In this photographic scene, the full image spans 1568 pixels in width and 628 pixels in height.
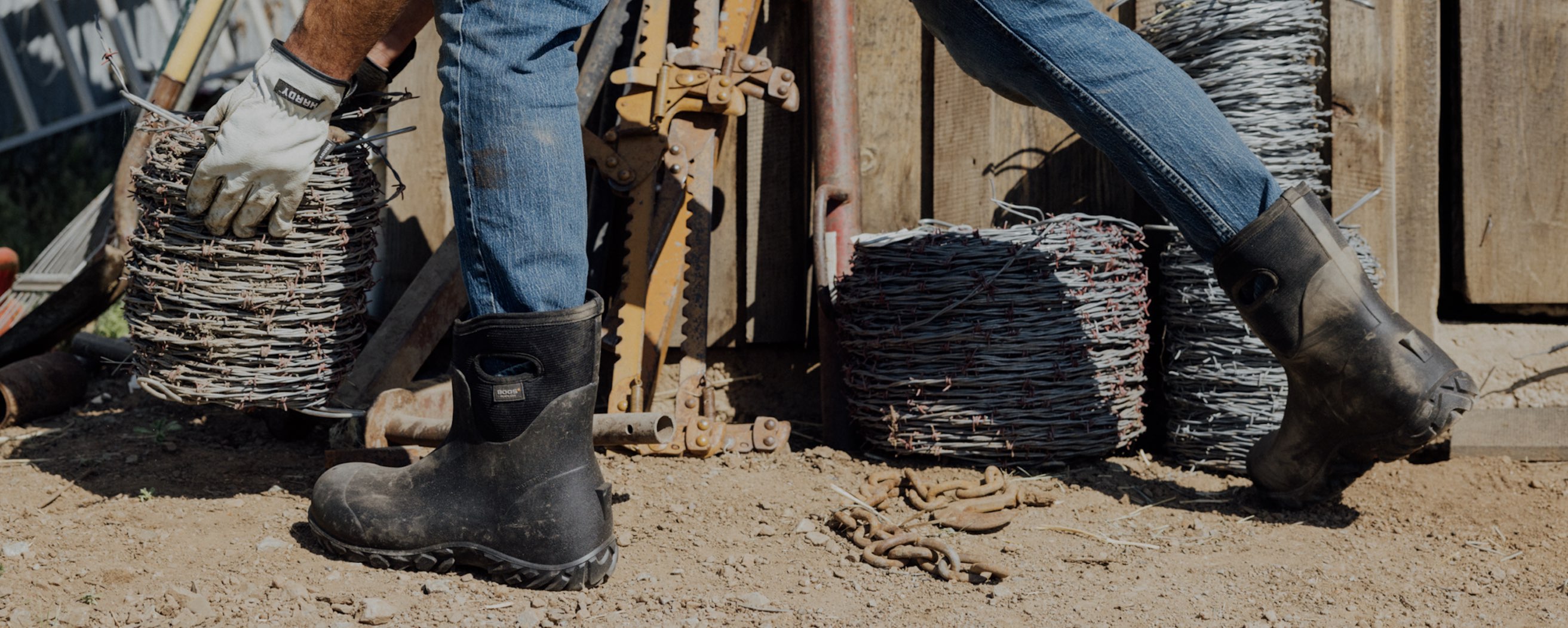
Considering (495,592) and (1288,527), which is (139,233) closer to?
(495,592)

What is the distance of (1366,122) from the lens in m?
2.54

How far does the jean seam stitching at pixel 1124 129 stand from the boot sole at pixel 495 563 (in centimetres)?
103

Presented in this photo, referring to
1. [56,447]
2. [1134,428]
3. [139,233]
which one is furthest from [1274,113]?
[56,447]

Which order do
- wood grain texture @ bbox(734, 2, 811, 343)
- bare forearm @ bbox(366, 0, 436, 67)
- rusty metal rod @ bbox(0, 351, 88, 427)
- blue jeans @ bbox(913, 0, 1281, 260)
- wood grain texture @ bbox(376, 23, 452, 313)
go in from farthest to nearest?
wood grain texture @ bbox(376, 23, 452, 313), wood grain texture @ bbox(734, 2, 811, 343), rusty metal rod @ bbox(0, 351, 88, 427), bare forearm @ bbox(366, 0, 436, 67), blue jeans @ bbox(913, 0, 1281, 260)

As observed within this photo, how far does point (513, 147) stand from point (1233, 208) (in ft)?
3.74

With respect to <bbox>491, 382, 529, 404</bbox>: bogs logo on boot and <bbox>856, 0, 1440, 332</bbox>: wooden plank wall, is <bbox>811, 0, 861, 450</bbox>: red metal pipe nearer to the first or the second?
<bbox>856, 0, 1440, 332</bbox>: wooden plank wall

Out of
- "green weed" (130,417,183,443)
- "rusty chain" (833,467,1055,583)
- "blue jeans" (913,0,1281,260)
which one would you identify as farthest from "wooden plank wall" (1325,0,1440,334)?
"green weed" (130,417,183,443)

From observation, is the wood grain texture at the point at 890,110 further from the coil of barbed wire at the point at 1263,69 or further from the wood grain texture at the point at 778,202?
the coil of barbed wire at the point at 1263,69

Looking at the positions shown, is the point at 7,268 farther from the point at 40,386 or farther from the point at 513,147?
the point at 513,147

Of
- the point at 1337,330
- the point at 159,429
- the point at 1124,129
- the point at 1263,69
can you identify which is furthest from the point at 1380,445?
the point at 159,429

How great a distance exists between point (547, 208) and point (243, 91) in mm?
603

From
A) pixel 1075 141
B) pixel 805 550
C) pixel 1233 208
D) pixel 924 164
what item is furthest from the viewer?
pixel 924 164

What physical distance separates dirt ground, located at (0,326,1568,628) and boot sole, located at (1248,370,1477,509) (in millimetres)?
44

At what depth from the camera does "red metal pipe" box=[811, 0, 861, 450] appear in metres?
2.66
